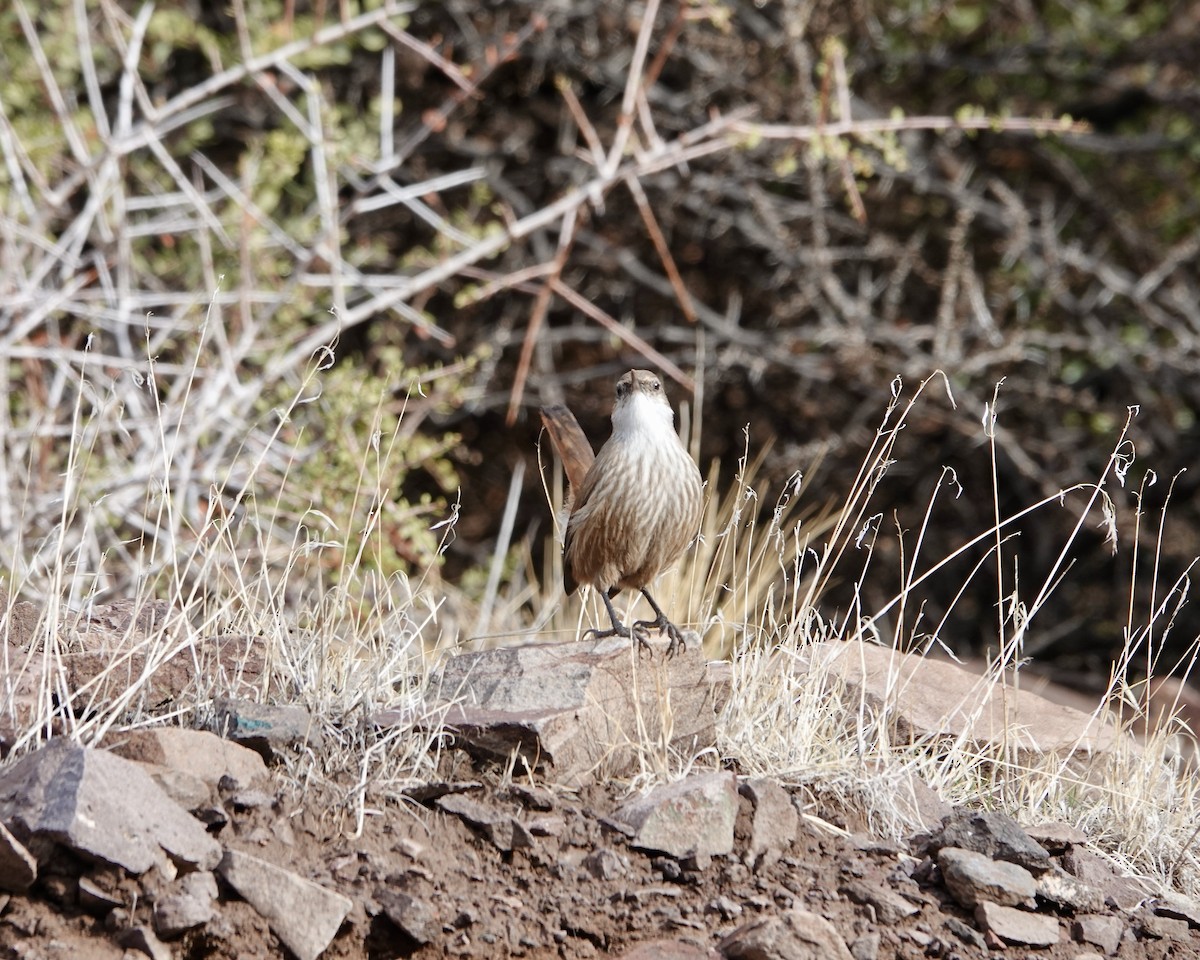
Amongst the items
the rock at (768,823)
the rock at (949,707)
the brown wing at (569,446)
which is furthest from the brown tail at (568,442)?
the rock at (768,823)

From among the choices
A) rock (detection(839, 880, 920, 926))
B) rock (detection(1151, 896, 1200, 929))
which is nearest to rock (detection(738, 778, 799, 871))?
rock (detection(839, 880, 920, 926))

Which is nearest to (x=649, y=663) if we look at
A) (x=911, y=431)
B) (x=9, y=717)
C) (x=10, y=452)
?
(x=9, y=717)

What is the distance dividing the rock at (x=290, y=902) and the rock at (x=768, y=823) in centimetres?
101

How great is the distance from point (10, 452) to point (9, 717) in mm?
3079

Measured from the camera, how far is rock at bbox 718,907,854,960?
328 centimetres

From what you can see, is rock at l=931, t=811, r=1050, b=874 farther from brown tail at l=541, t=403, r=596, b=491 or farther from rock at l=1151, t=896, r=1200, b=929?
brown tail at l=541, t=403, r=596, b=491

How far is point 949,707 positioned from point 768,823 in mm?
1263

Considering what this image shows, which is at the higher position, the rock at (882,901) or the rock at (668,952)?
the rock at (882,901)

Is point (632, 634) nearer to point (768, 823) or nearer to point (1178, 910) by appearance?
point (768, 823)

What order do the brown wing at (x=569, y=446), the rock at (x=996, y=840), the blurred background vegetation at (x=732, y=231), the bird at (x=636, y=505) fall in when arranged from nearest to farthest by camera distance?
the rock at (x=996, y=840), the bird at (x=636, y=505), the brown wing at (x=569, y=446), the blurred background vegetation at (x=732, y=231)

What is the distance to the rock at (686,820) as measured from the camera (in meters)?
3.67

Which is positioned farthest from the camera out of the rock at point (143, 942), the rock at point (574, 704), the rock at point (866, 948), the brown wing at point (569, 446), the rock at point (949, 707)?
the brown wing at point (569, 446)

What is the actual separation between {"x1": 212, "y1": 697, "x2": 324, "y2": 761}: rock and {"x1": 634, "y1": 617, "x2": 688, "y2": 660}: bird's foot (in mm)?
1050

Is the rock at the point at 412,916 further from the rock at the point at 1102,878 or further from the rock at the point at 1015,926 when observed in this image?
the rock at the point at 1102,878
